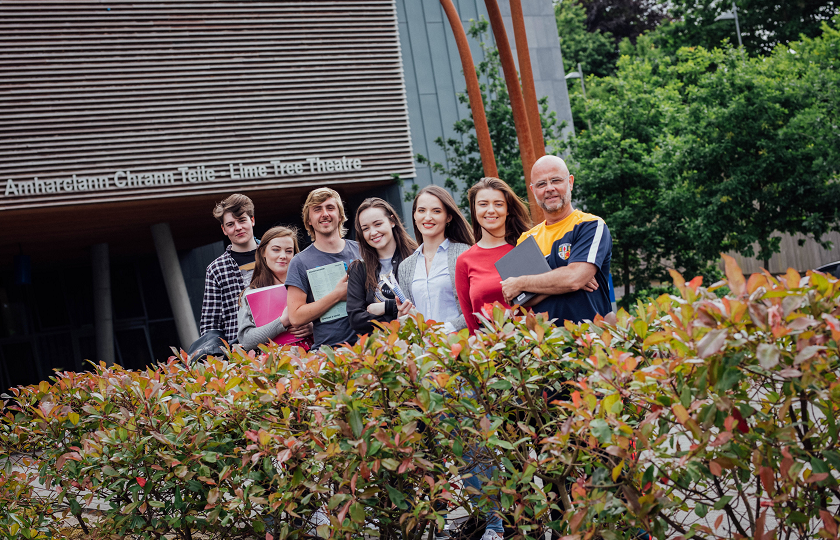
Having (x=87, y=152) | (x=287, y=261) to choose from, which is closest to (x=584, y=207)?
(x=87, y=152)

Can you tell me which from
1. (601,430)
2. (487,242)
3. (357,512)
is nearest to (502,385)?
(601,430)

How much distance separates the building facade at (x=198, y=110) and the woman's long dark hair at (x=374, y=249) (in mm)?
8436

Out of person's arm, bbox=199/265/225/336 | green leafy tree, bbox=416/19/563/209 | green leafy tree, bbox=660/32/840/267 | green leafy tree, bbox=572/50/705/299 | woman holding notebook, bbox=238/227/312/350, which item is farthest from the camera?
green leafy tree, bbox=572/50/705/299

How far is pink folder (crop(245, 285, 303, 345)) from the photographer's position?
4629 millimetres

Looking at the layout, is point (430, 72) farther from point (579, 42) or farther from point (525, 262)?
point (579, 42)

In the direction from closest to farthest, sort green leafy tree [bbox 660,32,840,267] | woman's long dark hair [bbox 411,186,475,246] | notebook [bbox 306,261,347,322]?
woman's long dark hair [bbox 411,186,475,246] → notebook [bbox 306,261,347,322] → green leafy tree [bbox 660,32,840,267]

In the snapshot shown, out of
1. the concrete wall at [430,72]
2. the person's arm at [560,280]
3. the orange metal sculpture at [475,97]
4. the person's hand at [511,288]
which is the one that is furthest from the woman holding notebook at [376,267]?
the concrete wall at [430,72]

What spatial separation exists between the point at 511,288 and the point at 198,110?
1020 centimetres

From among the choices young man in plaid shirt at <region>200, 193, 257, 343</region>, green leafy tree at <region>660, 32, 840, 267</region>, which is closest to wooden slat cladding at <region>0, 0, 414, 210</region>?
green leafy tree at <region>660, 32, 840, 267</region>

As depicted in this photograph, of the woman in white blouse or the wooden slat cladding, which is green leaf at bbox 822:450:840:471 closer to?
the woman in white blouse

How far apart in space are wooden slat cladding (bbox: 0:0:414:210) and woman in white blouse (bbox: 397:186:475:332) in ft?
28.8

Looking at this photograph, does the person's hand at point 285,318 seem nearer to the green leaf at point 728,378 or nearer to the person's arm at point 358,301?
the person's arm at point 358,301

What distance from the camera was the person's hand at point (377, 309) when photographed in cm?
394

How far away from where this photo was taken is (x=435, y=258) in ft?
13.3
